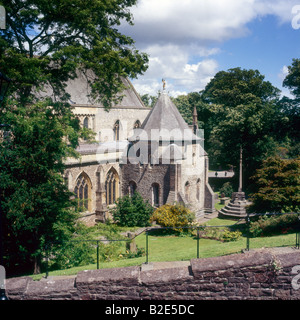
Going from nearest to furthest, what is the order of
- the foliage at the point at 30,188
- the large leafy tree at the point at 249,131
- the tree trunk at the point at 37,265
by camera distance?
1. the foliage at the point at 30,188
2. the tree trunk at the point at 37,265
3. the large leafy tree at the point at 249,131

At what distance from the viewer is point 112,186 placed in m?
25.8

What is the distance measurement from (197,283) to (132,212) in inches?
629

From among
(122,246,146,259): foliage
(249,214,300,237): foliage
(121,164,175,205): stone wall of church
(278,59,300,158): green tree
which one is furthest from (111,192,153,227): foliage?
(278,59,300,158): green tree

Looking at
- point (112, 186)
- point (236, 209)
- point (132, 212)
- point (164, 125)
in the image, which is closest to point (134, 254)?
point (132, 212)

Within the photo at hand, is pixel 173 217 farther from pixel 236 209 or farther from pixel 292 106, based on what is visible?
pixel 292 106

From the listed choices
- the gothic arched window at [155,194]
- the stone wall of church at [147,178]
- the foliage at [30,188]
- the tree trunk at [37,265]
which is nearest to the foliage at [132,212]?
the gothic arched window at [155,194]

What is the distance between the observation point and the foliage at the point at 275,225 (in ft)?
45.7

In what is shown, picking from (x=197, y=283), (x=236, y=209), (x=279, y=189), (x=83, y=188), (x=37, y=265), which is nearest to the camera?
(x=197, y=283)

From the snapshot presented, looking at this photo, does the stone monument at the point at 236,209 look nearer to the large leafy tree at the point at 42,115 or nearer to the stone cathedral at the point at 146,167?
the stone cathedral at the point at 146,167

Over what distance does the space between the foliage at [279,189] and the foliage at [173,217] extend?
13.7 ft

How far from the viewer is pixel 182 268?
6.49 metres

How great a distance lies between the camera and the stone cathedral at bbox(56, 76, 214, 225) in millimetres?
23375

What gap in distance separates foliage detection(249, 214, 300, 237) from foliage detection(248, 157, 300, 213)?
1300 mm
